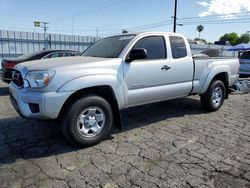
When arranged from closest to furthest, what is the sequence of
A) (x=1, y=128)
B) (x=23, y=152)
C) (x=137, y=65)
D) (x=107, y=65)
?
(x=23, y=152) → (x=107, y=65) → (x=137, y=65) → (x=1, y=128)

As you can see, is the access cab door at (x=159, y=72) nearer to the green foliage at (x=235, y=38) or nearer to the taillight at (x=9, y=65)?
the taillight at (x=9, y=65)

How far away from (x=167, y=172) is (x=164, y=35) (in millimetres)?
3006

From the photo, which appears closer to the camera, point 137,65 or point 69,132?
point 69,132

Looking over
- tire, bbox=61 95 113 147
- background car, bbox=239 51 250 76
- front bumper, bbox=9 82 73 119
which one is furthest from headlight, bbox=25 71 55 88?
background car, bbox=239 51 250 76

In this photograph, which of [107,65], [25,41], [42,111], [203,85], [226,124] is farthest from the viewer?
[25,41]

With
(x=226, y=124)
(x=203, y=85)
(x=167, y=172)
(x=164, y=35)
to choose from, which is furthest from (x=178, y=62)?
(x=167, y=172)

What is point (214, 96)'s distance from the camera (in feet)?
21.2

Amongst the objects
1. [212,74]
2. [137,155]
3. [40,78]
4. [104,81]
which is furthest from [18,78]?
[212,74]

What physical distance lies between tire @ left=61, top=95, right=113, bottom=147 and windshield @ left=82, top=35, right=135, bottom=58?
101 centimetres

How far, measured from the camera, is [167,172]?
3.35 meters

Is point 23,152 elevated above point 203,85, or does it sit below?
below

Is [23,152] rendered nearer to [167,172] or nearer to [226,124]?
[167,172]

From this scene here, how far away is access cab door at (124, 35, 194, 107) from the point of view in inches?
180

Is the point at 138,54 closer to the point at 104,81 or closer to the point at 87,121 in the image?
the point at 104,81
